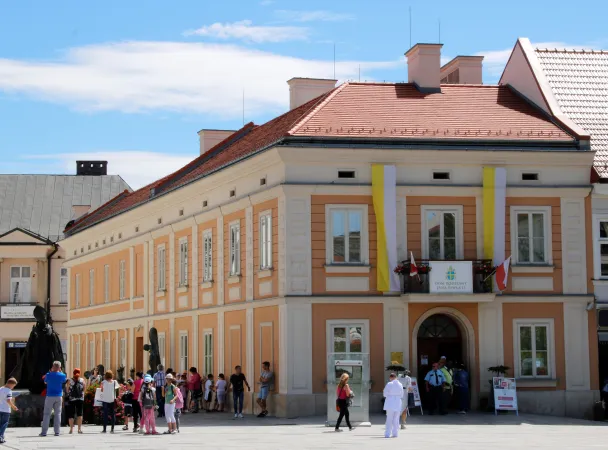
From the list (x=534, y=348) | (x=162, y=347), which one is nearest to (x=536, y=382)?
(x=534, y=348)

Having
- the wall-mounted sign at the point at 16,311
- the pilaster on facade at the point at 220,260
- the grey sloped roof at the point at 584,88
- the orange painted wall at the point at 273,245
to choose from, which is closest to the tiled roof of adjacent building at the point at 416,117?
the grey sloped roof at the point at 584,88

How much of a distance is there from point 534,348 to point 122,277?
80.1 ft

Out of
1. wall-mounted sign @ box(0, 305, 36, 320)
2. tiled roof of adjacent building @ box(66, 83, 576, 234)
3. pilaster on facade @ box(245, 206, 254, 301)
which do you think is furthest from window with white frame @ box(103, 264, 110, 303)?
A: pilaster on facade @ box(245, 206, 254, 301)

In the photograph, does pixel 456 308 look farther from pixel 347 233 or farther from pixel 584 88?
pixel 584 88

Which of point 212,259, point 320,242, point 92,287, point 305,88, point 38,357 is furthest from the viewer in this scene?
point 92,287

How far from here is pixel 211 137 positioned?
58594 mm

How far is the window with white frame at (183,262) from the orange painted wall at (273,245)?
7912 millimetres

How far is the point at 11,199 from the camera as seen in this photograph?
77.3m

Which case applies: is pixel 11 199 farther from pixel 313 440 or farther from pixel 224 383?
pixel 313 440

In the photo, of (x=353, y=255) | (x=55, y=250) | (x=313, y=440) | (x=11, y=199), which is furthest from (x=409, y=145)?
(x=11, y=199)

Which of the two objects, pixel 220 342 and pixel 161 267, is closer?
pixel 220 342

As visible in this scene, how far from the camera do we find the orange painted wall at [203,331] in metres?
44.9

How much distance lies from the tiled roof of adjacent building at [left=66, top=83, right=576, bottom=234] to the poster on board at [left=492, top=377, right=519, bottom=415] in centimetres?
707

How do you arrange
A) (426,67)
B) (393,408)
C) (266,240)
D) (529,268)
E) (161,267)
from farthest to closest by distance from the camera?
(161,267)
(426,67)
(266,240)
(529,268)
(393,408)
